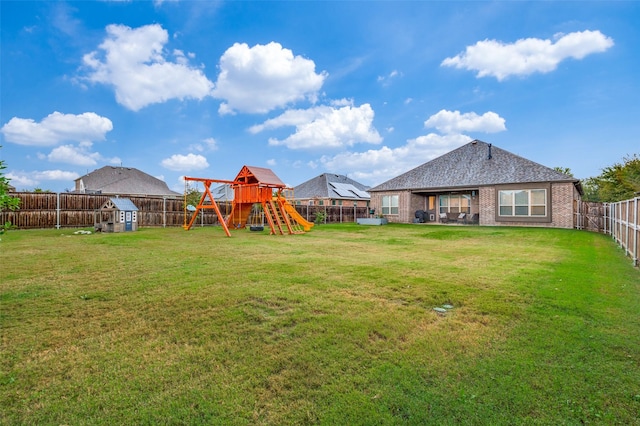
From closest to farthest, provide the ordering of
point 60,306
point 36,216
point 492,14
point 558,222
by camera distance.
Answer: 1. point 60,306
2. point 492,14
3. point 36,216
4. point 558,222

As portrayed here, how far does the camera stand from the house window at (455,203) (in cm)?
2195

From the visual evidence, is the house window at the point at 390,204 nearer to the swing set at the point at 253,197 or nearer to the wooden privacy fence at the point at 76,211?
the swing set at the point at 253,197

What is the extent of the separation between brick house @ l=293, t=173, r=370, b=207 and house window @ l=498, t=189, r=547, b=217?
18.2 metres

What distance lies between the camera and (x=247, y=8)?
13.4 m

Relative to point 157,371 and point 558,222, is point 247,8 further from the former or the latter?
point 558,222

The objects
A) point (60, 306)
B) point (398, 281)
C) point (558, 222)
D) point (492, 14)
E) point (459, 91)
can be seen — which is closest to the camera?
point (60, 306)

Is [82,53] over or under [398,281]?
over

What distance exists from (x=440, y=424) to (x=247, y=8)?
16.0m

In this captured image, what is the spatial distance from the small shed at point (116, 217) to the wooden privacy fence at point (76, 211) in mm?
1113

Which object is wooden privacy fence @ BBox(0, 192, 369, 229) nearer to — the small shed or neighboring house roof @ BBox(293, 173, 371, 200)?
the small shed

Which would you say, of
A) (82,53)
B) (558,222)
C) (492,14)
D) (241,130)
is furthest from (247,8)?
(558,222)

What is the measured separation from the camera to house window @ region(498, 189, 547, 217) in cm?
1755

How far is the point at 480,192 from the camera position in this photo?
19516 millimetres

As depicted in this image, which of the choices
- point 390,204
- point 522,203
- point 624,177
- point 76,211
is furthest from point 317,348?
point 624,177
